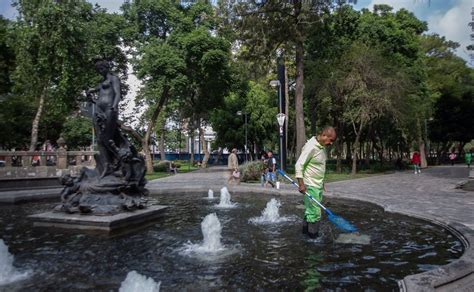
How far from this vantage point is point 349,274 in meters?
5.30

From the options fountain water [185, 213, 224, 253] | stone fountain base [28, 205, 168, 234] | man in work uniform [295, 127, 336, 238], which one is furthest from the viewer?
stone fountain base [28, 205, 168, 234]

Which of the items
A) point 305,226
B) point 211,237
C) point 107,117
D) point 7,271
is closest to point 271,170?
point 107,117

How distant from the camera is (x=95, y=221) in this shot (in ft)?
26.1

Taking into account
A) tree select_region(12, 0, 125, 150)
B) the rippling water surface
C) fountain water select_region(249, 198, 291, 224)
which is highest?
tree select_region(12, 0, 125, 150)

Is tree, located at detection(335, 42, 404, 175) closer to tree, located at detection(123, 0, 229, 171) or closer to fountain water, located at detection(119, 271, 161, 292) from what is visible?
tree, located at detection(123, 0, 229, 171)

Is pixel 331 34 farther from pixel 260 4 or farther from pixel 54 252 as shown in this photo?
pixel 54 252

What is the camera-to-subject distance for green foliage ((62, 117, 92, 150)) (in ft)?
171

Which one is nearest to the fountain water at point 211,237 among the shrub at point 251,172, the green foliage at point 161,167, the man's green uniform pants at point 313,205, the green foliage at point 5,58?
the man's green uniform pants at point 313,205

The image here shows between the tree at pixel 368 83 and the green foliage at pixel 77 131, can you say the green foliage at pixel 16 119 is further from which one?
the tree at pixel 368 83

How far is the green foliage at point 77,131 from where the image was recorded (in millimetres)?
52000

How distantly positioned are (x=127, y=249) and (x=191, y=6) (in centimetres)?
2833

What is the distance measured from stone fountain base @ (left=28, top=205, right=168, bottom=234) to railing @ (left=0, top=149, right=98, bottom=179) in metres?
9.86

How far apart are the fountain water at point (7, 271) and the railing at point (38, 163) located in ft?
42.4

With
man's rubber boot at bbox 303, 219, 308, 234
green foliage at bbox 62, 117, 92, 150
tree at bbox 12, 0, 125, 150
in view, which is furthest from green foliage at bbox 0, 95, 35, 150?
man's rubber boot at bbox 303, 219, 308, 234
